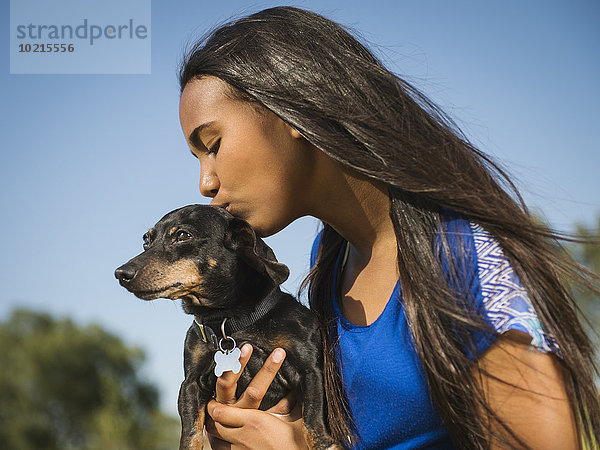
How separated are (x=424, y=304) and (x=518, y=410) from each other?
1.45 ft

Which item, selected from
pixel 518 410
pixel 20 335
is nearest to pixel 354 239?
pixel 518 410

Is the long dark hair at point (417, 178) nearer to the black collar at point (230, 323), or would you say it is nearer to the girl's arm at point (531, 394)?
the girl's arm at point (531, 394)

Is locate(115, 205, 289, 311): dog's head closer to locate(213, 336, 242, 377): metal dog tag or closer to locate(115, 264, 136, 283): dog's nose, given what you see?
locate(115, 264, 136, 283): dog's nose

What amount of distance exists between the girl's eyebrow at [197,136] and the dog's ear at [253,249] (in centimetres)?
34

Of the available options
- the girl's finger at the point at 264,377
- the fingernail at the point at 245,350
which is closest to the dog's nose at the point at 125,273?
the fingernail at the point at 245,350

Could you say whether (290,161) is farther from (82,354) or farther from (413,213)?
(82,354)

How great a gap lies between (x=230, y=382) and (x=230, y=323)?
25 cm

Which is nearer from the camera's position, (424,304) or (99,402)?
(424,304)

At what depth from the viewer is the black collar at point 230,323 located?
8.83ft

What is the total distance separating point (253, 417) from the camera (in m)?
2.58

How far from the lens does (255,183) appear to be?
2512 mm

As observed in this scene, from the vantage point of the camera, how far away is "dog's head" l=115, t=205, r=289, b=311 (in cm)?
259

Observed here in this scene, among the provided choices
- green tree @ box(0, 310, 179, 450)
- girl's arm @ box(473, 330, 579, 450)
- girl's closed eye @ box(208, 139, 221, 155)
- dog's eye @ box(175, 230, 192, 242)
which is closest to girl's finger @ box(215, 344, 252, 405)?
dog's eye @ box(175, 230, 192, 242)

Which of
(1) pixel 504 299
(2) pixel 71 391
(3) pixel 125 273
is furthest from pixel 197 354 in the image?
(2) pixel 71 391
